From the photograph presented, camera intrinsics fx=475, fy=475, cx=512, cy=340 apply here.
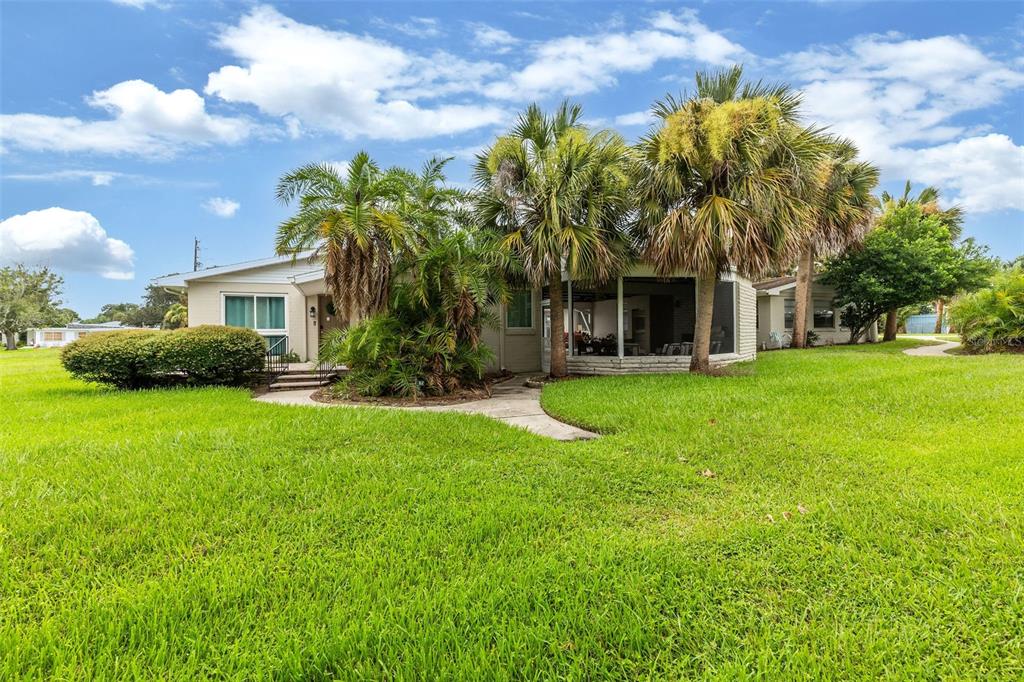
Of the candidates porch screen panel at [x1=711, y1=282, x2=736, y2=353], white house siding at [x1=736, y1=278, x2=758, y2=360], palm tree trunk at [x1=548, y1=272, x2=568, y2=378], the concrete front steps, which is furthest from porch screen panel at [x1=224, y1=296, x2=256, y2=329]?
white house siding at [x1=736, y1=278, x2=758, y2=360]

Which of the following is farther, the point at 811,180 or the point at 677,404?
the point at 811,180

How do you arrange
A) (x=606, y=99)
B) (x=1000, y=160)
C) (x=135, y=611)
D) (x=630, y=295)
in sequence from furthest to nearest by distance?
(x=1000, y=160), (x=630, y=295), (x=606, y=99), (x=135, y=611)

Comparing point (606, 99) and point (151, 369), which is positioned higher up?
point (606, 99)

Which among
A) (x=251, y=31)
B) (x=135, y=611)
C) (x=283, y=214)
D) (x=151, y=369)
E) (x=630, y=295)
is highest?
(x=251, y=31)

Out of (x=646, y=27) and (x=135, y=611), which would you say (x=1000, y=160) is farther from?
(x=135, y=611)

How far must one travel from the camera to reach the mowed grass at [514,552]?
2176mm

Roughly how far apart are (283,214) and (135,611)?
864cm

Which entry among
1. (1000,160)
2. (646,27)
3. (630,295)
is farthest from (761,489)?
(1000,160)

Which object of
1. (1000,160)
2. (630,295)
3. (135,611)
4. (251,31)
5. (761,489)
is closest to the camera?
(135,611)

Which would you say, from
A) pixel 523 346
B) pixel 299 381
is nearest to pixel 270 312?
pixel 299 381

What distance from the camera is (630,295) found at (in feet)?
50.8

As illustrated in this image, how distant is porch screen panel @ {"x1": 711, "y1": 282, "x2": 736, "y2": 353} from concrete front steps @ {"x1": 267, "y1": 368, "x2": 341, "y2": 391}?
10.8 metres

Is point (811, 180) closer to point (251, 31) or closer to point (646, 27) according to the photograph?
point (646, 27)

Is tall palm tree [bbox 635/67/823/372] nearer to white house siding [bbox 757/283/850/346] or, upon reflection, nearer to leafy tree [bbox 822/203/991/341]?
leafy tree [bbox 822/203/991/341]
